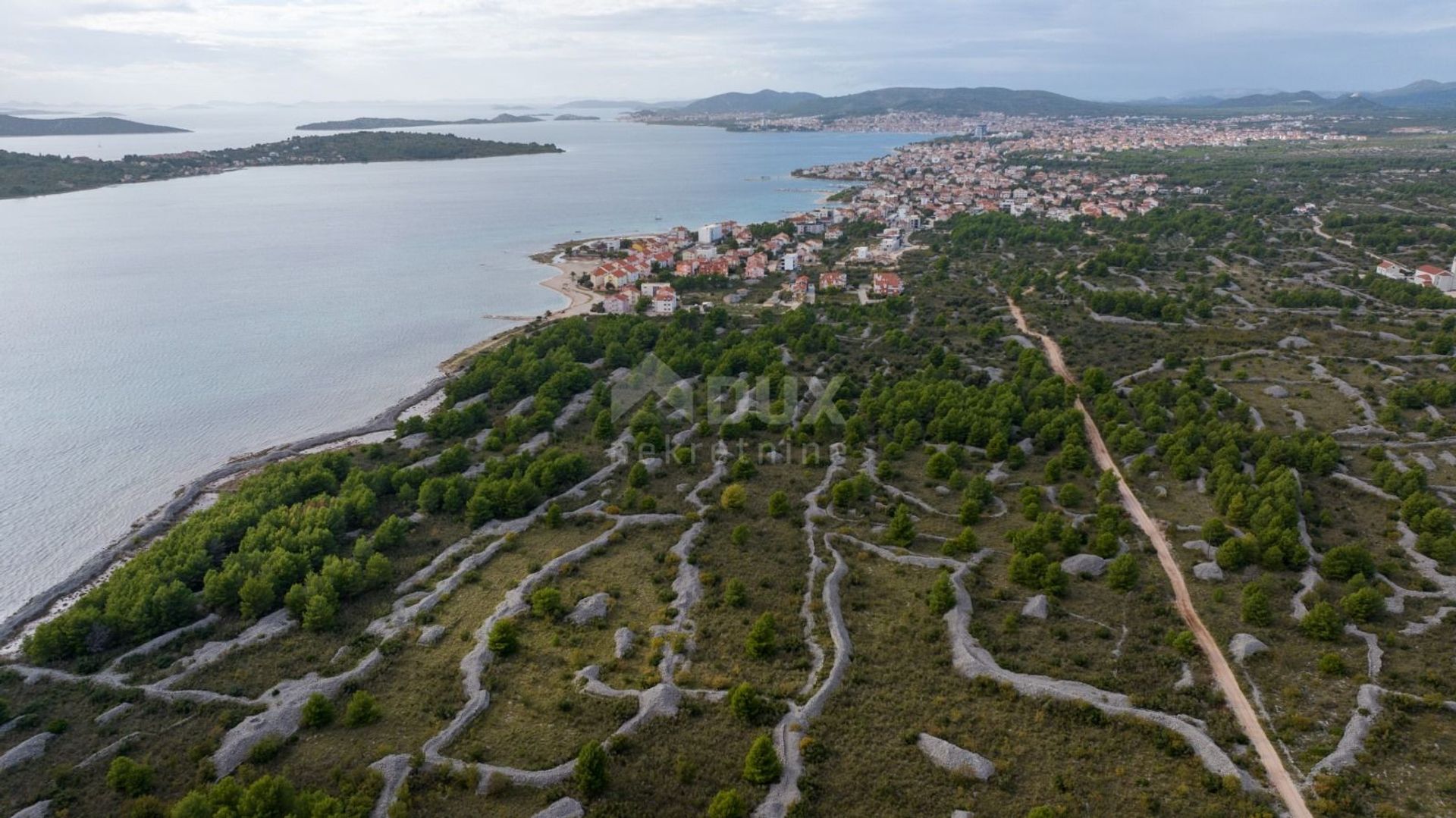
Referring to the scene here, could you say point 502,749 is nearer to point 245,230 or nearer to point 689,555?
point 689,555

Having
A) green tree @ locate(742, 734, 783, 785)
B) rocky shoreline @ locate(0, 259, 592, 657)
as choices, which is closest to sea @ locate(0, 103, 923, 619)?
rocky shoreline @ locate(0, 259, 592, 657)

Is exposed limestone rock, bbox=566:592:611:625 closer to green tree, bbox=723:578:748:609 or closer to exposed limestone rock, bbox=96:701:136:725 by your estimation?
green tree, bbox=723:578:748:609

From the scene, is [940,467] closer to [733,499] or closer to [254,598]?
[733,499]

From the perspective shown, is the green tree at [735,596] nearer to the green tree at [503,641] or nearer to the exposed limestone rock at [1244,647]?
the green tree at [503,641]

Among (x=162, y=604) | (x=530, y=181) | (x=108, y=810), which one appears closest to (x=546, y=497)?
(x=162, y=604)

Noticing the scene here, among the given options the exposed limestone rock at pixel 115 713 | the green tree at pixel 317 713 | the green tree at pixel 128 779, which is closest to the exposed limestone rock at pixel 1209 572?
the green tree at pixel 317 713

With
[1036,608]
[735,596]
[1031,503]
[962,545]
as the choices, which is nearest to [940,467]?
[1031,503]
